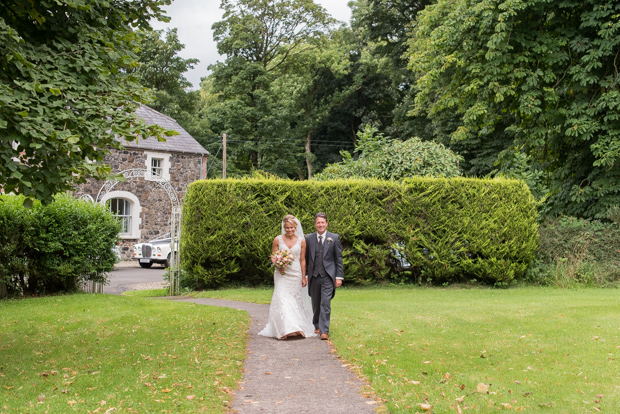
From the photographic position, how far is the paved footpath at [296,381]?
5238 mm

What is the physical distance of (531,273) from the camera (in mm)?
16281

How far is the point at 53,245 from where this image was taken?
12867 mm

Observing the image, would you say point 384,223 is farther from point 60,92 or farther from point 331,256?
point 60,92

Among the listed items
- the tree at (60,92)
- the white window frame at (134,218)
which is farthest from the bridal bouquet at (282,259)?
the white window frame at (134,218)

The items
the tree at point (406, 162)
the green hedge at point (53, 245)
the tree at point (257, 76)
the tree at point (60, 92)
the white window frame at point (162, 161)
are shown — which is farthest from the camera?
the tree at point (257, 76)

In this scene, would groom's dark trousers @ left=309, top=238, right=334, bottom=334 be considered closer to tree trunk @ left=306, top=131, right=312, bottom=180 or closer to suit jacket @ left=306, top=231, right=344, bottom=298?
suit jacket @ left=306, top=231, right=344, bottom=298

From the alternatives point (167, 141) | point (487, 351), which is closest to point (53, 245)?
point (487, 351)

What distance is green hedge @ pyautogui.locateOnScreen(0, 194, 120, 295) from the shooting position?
492 inches

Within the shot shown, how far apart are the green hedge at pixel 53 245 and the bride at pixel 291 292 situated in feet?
21.5

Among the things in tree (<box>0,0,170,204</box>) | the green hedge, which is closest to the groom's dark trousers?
tree (<box>0,0,170,204</box>)

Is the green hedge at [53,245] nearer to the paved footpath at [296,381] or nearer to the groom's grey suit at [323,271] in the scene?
the paved footpath at [296,381]

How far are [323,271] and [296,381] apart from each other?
2.83 metres

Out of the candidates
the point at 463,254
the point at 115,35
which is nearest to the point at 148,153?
the point at 463,254

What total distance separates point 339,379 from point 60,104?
4265 millimetres
